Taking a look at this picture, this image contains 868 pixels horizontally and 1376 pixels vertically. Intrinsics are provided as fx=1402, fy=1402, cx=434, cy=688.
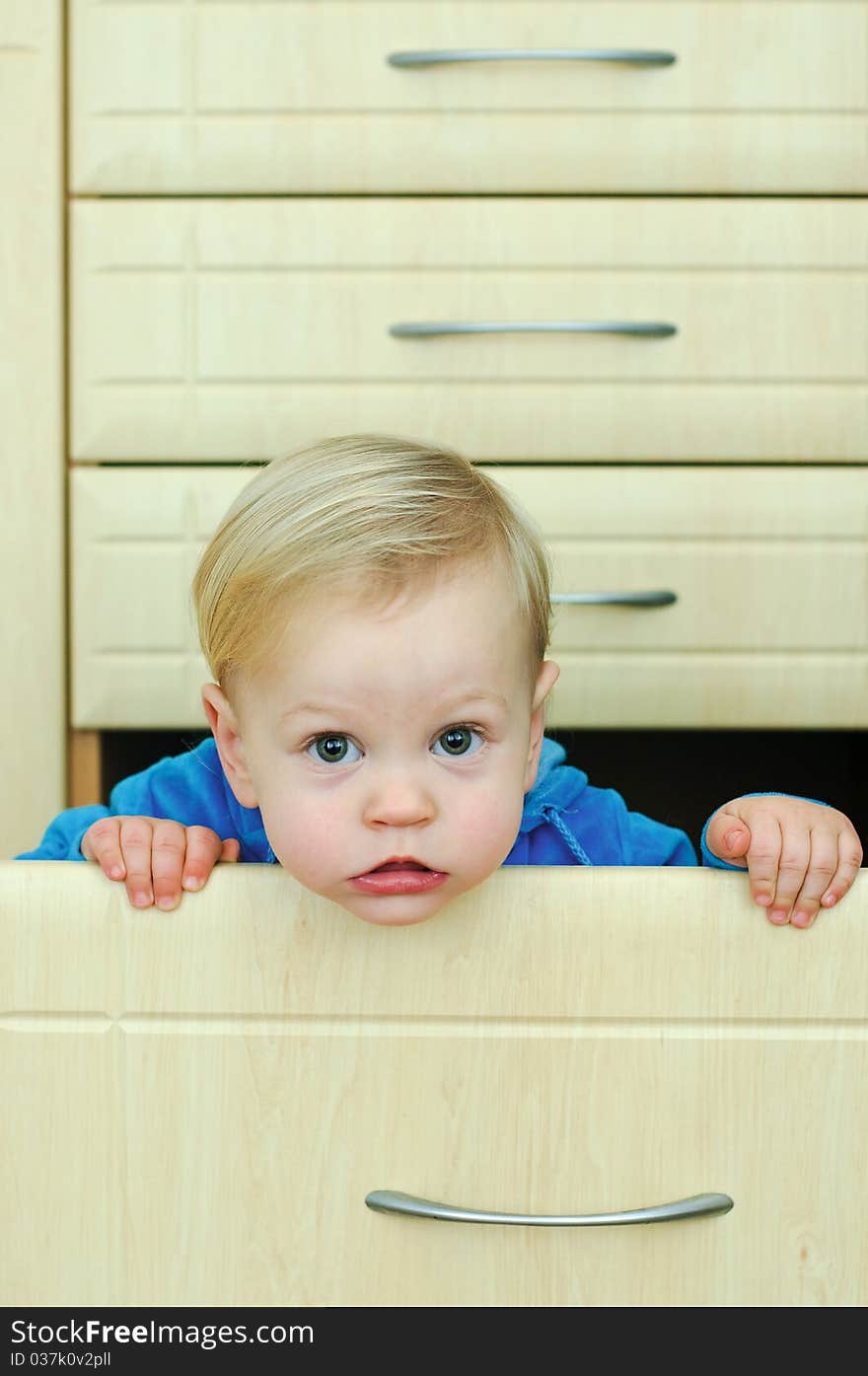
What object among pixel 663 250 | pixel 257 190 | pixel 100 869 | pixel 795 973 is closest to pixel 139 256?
pixel 257 190

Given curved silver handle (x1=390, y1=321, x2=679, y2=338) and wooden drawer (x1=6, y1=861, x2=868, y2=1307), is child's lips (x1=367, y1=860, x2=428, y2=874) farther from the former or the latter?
curved silver handle (x1=390, y1=321, x2=679, y2=338)

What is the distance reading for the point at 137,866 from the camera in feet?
1.70

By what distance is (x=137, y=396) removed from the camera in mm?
933

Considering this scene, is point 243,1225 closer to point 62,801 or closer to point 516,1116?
point 516,1116

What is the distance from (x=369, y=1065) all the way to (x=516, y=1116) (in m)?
0.06

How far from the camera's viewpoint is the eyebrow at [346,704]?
526mm

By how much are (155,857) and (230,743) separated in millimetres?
108

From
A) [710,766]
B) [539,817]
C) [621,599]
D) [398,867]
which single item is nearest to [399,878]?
[398,867]

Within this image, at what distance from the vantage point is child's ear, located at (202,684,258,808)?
2.00 feet

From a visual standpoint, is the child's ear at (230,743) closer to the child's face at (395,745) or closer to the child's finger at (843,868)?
the child's face at (395,745)

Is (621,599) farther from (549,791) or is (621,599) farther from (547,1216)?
(547,1216)

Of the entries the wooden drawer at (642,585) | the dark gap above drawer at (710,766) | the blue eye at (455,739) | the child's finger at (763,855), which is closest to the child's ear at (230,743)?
the blue eye at (455,739)

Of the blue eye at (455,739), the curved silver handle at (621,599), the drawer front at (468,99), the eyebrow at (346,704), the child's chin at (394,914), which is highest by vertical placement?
the drawer front at (468,99)

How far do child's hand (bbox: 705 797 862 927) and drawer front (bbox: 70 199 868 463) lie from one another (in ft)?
1.36
